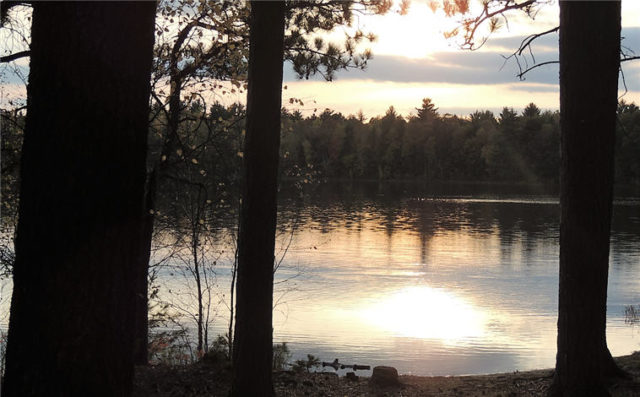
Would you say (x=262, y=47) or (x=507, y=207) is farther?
(x=507, y=207)

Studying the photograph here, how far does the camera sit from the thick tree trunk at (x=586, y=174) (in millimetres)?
5898

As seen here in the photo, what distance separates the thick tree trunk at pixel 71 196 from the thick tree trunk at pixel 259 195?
3.17 m

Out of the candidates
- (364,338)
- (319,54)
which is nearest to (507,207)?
(364,338)

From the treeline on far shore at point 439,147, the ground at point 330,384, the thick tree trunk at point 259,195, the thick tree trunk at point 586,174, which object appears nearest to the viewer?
the thick tree trunk at point 586,174

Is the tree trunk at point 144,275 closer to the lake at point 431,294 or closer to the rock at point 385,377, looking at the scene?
the lake at point 431,294

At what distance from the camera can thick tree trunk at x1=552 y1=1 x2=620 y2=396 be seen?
19.4ft

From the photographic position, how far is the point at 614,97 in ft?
20.0

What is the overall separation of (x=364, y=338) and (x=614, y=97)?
10.4 metres

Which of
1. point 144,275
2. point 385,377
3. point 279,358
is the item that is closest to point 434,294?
point 279,358

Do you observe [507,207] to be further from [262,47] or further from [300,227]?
[262,47]

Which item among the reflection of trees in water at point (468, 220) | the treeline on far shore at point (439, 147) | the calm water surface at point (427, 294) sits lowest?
the calm water surface at point (427, 294)

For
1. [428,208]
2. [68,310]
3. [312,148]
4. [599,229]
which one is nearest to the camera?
[68,310]

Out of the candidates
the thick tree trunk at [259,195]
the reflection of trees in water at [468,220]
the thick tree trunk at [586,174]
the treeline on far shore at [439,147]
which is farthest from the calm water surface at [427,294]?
the treeline on far shore at [439,147]

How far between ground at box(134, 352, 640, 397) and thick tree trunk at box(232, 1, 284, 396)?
36.6 inches
